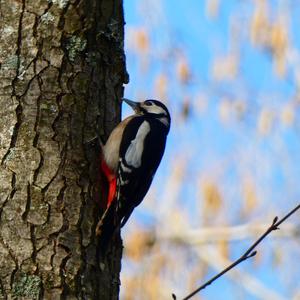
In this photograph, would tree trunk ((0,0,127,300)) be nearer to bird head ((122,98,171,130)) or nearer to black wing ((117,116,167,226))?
black wing ((117,116,167,226))

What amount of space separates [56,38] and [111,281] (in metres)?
0.88

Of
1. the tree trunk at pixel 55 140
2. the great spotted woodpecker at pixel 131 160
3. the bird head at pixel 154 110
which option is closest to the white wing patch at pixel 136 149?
the great spotted woodpecker at pixel 131 160

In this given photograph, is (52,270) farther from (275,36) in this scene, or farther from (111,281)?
(275,36)

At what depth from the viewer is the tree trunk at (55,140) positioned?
8.76ft

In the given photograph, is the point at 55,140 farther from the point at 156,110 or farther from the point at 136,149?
the point at 156,110

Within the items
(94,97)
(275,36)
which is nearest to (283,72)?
(275,36)

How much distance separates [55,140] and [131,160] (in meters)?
0.79

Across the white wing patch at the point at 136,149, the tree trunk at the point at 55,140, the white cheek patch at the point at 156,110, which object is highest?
the white cheek patch at the point at 156,110

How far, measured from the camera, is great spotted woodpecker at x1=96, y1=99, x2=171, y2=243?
10.3 feet

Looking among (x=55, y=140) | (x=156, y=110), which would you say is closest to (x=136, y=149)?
(x=156, y=110)

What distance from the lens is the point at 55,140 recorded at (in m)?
2.88

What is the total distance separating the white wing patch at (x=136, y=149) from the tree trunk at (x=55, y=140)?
1.37 ft

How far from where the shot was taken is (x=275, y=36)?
21.4 ft

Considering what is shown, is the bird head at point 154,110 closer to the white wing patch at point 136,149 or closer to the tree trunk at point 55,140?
the white wing patch at point 136,149
